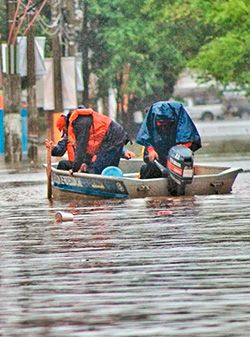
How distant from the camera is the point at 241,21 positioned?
49188mm

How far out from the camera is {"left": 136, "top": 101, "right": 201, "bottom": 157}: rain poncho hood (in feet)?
75.4

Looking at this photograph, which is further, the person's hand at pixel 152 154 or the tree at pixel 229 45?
the tree at pixel 229 45

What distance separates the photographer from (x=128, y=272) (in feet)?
40.6

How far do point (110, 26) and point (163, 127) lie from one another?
44.3 m

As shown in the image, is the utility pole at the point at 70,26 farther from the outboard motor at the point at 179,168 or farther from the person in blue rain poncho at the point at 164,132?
the outboard motor at the point at 179,168

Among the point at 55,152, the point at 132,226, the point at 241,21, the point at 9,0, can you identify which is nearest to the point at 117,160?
the point at 55,152

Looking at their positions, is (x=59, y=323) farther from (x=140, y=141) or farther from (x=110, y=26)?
(x=110, y=26)

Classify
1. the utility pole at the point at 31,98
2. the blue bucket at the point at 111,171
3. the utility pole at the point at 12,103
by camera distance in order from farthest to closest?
the utility pole at the point at 31,98
the utility pole at the point at 12,103
the blue bucket at the point at 111,171

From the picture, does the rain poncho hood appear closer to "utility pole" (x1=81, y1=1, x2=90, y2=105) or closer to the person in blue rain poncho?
the person in blue rain poncho

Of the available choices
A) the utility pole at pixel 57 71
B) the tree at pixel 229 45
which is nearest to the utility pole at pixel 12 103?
the tree at pixel 229 45

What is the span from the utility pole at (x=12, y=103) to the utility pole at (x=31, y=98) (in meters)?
0.44

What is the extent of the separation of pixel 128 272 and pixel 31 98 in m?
32.7

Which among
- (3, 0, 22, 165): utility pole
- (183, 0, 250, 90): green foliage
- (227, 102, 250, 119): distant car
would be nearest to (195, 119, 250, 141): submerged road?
(183, 0, 250, 90): green foliage

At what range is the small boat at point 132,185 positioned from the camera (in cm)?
2245
